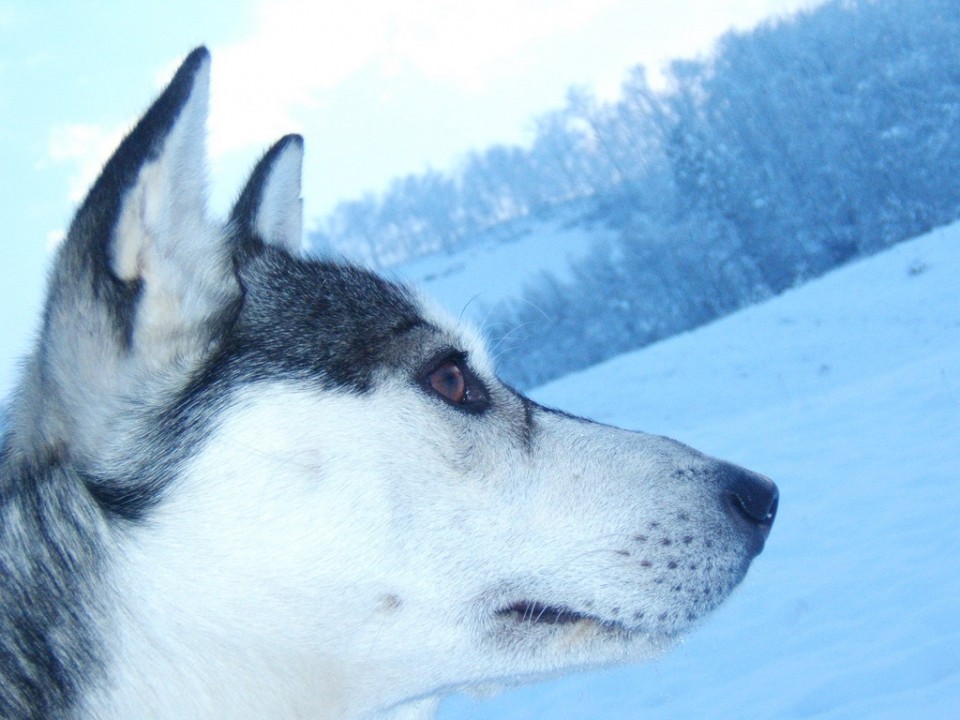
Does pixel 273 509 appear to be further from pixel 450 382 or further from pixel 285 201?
pixel 285 201

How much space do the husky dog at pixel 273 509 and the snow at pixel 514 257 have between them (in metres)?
40.4

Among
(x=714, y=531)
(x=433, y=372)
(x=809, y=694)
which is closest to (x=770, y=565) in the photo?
(x=809, y=694)

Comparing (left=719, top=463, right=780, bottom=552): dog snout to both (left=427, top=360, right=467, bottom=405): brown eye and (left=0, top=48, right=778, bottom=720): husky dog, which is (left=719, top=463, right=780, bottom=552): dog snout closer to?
(left=0, top=48, right=778, bottom=720): husky dog

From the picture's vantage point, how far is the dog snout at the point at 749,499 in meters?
2.21

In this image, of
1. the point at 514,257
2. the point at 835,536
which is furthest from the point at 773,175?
the point at 835,536

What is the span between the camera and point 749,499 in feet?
7.32

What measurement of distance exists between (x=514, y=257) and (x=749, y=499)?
172 ft

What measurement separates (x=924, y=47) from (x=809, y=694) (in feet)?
113

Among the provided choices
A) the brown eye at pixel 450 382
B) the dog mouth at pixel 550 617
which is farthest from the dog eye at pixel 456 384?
the dog mouth at pixel 550 617

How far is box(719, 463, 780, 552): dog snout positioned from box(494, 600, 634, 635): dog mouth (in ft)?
1.47

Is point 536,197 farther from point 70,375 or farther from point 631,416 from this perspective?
point 70,375

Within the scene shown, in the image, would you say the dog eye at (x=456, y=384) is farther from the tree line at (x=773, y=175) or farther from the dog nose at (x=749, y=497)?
the tree line at (x=773, y=175)

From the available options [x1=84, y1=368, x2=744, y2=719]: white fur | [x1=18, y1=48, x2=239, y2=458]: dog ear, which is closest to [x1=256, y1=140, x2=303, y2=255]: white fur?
[x1=18, y1=48, x2=239, y2=458]: dog ear

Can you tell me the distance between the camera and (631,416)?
15.1 m
